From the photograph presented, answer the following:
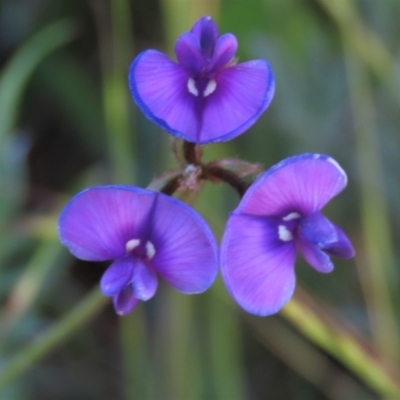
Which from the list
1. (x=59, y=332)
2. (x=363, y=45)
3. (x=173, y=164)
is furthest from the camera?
(x=363, y=45)

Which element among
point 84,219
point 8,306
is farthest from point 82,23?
point 84,219

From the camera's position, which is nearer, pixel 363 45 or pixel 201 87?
pixel 201 87

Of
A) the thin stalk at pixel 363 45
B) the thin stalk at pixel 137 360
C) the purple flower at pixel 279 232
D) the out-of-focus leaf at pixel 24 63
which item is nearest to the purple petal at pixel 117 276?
the purple flower at pixel 279 232

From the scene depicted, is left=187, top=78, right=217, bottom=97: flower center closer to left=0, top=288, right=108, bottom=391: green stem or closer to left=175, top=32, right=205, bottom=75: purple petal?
left=175, top=32, right=205, bottom=75: purple petal

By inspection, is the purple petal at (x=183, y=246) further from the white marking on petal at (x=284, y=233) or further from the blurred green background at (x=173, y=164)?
the blurred green background at (x=173, y=164)

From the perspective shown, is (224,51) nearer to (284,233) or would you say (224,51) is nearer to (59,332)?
(284,233)

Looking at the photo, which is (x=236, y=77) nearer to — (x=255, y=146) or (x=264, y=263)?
(x=264, y=263)

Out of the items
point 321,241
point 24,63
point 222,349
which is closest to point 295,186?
point 321,241
